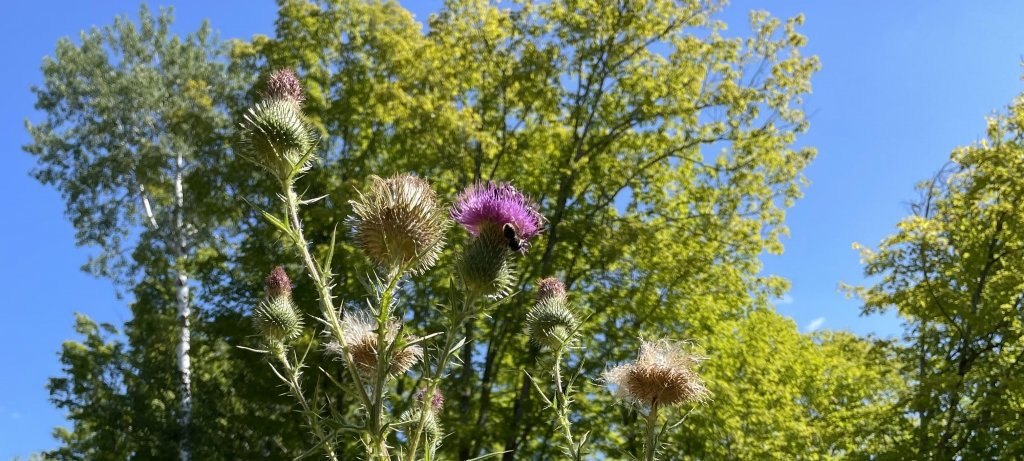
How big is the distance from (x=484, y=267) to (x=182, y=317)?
16.6m

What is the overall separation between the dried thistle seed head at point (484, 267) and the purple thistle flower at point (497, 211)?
0.12 meters

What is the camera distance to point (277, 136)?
3014mm

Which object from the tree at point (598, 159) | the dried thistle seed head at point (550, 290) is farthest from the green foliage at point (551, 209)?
the dried thistle seed head at point (550, 290)

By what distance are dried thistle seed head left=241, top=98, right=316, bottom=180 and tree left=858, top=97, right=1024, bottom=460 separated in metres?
10.1

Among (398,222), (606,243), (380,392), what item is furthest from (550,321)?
(606,243)

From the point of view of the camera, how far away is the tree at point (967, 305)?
1105 centimetres

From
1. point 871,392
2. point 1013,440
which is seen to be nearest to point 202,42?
point 871,392

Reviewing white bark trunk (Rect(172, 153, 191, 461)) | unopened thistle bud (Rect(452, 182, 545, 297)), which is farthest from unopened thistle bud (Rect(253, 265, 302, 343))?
white bark trunk (Rect(172, 153, 191, 461))

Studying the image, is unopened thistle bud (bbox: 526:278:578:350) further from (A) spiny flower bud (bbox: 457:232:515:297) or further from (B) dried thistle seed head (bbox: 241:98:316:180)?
(B) dried thistle seed head (bbox: 241:98:316:180)

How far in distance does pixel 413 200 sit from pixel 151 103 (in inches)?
964

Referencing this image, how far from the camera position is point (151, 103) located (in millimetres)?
24344

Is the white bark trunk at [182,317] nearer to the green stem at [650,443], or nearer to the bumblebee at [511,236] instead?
the bumblebee at [511,236]

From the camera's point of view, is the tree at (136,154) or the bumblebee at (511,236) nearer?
the bumblebee at (511,236)

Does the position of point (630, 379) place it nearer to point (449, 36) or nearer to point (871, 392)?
point (449, 36)
